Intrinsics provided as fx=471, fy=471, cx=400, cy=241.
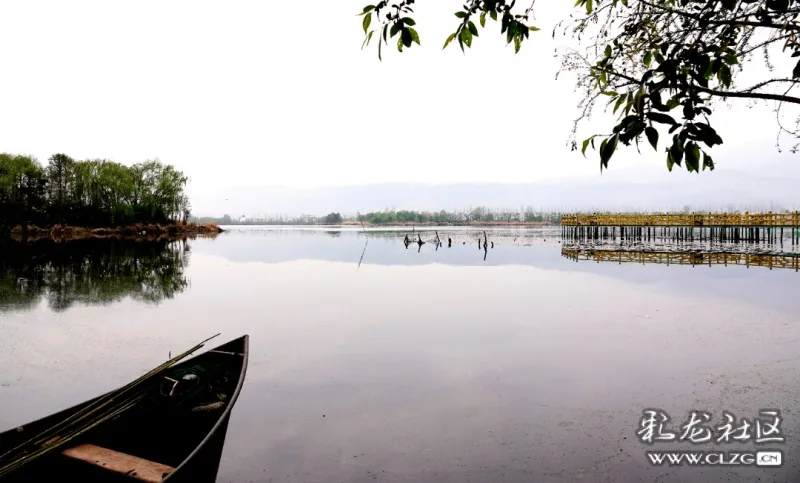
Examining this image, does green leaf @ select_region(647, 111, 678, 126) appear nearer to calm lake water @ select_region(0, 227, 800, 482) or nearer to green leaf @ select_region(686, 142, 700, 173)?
green leaf @ select_region(686, 142, 700, 173)

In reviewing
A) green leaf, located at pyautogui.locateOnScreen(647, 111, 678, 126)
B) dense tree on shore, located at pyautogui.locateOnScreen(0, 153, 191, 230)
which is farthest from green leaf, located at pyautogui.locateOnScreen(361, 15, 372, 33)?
dense tree on shore, located at pyautogui.locateOnScreen(0, 153, 191, 230)

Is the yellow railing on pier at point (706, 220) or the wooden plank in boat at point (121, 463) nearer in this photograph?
the wooden plank in boat at point (121, 463)

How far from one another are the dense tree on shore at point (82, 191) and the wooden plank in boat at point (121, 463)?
7781 cm

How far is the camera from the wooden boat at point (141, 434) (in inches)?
178

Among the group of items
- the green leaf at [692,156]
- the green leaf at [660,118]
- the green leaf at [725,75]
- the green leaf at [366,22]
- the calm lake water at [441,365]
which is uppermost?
the green leaf at [366,22]

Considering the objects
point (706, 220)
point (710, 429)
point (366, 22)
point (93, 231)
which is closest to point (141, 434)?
point (366, 22)

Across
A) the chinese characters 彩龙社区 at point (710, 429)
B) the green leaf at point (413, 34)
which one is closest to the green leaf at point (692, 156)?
the green leaf at point (413, 34)

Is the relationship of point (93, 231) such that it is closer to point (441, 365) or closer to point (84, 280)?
point (84, 280)

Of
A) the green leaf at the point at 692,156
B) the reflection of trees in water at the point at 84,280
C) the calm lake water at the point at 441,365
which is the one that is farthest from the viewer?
the reflection of trees in water at the point at 84,280

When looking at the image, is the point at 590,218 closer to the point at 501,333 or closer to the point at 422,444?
the point at 501,333

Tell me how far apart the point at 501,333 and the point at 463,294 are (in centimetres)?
693

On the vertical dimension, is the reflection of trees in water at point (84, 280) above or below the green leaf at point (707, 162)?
below

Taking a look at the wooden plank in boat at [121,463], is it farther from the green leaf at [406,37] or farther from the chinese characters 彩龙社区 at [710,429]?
the chinese characters 彩龙社区 at [710,429]

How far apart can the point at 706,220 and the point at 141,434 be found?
61.3 metres
